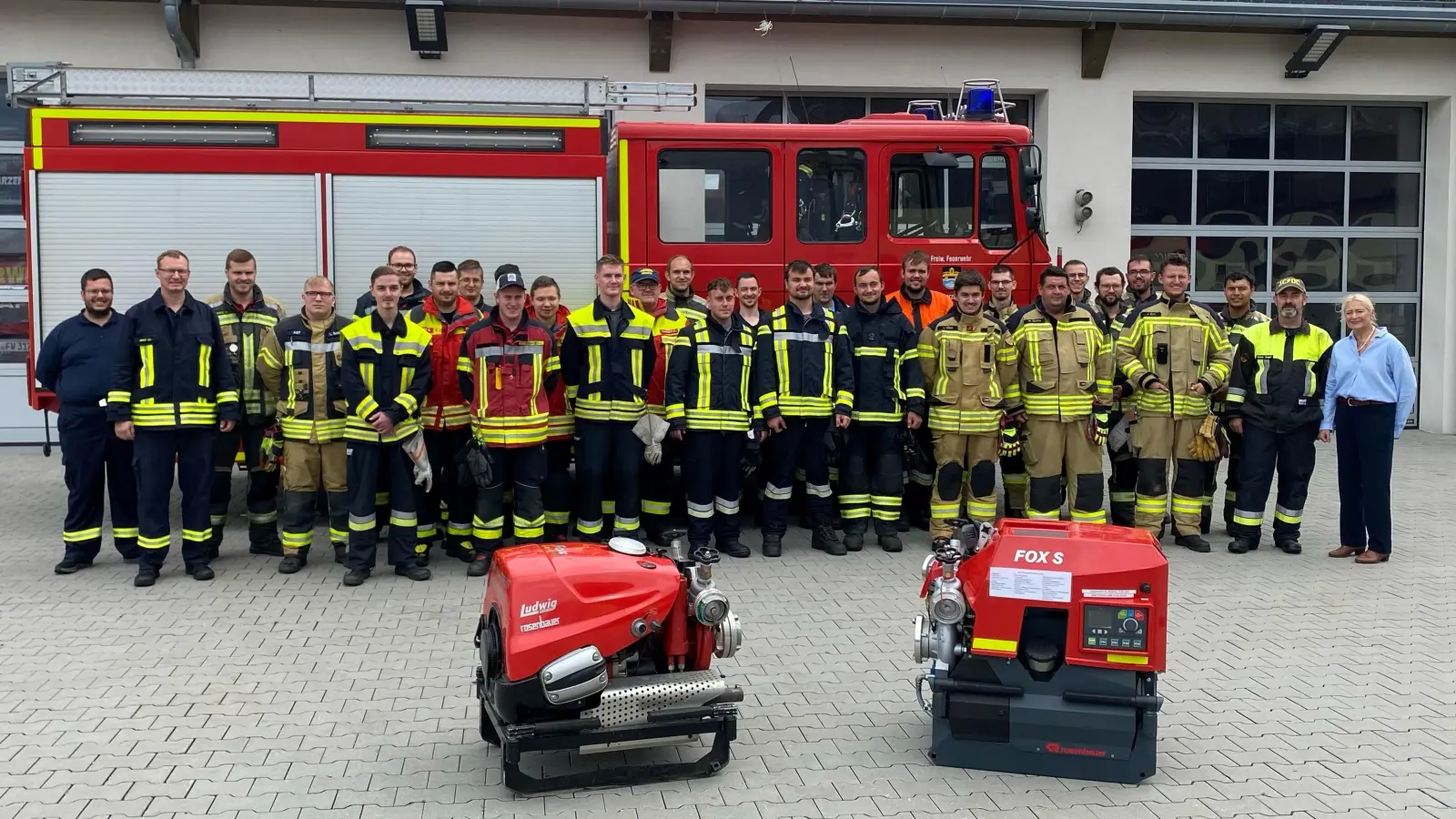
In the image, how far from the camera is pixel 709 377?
7953 mm

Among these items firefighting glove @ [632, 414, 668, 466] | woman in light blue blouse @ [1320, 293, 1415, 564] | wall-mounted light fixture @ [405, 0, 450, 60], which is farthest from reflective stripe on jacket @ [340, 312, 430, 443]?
wall-mounted light fixture @ [405, 0, 450, 60]

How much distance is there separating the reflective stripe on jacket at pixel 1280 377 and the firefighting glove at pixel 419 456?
5269 mm

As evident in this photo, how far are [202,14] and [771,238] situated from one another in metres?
6.93

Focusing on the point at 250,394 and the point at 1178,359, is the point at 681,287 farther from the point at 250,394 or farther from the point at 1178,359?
the point at 1178,359

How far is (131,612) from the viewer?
6762mm

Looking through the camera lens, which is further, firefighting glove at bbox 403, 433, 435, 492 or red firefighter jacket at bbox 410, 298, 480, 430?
red firefighter jacket at bbox 410, 298, 480, 430

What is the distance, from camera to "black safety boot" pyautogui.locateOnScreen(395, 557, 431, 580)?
748 centimetres

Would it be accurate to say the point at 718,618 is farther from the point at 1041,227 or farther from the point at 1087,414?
the point at 1041,227

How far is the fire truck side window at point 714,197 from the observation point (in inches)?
→ 348

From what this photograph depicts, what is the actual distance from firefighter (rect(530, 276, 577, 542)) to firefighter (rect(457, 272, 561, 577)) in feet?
0.71

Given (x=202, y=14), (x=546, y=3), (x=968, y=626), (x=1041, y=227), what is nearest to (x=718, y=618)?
(x=968, y=626)

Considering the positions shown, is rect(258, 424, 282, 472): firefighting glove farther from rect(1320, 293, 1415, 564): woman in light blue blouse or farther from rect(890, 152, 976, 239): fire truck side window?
rect(1320, 293, 1415, 564): woman in light blue blouse

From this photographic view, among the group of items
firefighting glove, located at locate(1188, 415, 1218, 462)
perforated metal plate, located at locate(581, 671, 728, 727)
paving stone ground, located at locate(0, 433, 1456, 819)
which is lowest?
paving stone ground, located at locate(0, 433, 1456, 819)

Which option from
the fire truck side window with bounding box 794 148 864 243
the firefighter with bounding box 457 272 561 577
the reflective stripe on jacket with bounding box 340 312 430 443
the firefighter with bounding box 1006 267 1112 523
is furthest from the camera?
the fire truck side window with bounding box 794 148 864 243
